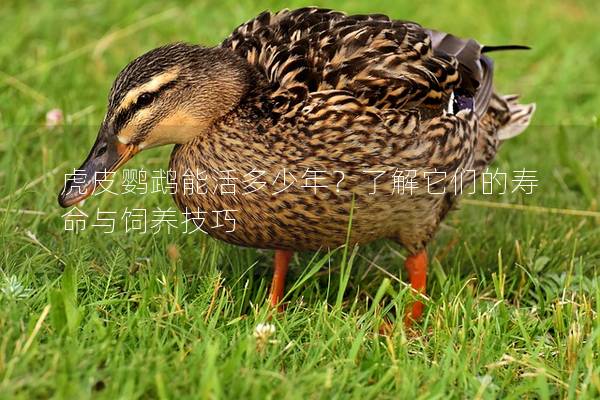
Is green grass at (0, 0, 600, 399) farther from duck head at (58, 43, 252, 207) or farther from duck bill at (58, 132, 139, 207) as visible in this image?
duck head at (58, 43, 252, 207)

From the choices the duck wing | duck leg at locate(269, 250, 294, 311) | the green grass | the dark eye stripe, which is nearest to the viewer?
the green grass

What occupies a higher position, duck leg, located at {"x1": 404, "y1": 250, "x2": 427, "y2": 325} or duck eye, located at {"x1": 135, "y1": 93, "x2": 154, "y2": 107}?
duck eye, located at {"x1": 135, "y1": 93, "x2": 154, "y2": 107}

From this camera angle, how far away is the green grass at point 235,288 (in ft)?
10.5

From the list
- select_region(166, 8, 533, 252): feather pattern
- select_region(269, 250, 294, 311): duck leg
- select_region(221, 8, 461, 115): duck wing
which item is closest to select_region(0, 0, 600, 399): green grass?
select_region(269, 250, 294, 311): duck leg

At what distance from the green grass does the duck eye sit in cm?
64

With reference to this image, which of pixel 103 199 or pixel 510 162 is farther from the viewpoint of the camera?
pixel 510 162

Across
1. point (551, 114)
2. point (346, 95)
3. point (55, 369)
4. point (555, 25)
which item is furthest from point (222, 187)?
point (555, 25)

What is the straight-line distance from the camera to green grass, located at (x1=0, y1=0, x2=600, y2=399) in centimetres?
319

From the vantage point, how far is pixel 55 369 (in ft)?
9.90

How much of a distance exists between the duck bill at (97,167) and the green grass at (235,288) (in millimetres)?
272

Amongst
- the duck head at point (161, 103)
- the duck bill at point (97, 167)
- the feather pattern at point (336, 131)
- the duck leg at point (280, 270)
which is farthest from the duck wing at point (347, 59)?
the duck leg at point (280, 270)

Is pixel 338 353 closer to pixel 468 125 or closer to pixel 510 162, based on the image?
pixel 468 125

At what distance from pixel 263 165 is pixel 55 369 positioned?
121 cm

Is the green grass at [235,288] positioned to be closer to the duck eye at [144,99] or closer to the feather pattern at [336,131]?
the feather pattern at [336,131]
